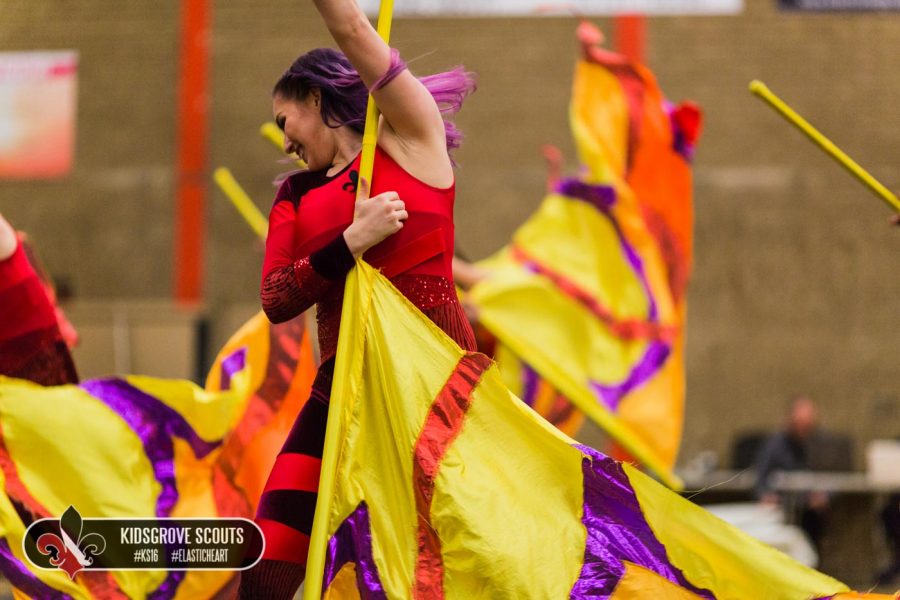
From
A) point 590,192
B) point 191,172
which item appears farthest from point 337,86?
point 191,172

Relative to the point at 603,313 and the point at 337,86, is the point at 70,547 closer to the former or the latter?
the point at 337,86

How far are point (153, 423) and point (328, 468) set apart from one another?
105cm

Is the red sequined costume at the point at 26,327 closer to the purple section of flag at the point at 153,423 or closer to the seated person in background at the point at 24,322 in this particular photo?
the seated person in background at the point at 24,322

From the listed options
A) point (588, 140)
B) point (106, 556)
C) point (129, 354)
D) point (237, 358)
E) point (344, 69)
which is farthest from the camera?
point (129, 354)

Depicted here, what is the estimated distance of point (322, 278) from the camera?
2.26m

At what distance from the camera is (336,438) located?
222 cm

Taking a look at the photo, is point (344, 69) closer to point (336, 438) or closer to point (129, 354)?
point (336, 438)

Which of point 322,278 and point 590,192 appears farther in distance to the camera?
point 590,192

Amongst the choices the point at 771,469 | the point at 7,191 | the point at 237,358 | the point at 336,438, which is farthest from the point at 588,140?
the point at 7,191

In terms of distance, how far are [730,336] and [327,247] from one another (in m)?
7.24

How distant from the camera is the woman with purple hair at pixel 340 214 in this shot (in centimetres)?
224

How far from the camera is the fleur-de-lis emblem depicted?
2711mm

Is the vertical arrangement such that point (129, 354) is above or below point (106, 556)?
below

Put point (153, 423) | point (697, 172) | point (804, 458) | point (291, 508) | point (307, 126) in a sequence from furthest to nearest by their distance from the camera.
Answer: point (697, 172) → point (804, 458) → point (153, 423) → point (307, 126) → point (291, 508)
